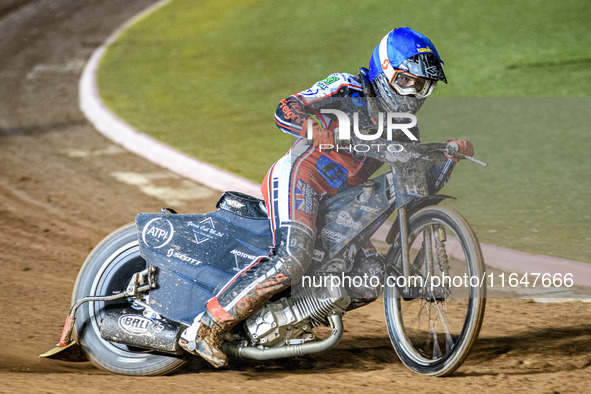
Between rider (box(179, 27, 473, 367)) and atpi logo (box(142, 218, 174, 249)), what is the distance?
50 cm

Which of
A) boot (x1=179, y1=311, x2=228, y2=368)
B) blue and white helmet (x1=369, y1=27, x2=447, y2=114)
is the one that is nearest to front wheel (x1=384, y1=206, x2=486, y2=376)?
blue and white helmet (x1=369, y1=27, x2=447, y2=114)

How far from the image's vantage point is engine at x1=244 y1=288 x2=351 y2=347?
4332 mm

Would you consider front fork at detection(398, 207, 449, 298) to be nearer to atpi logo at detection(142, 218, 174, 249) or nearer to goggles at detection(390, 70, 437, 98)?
goggles at detection(390, 70, 437, 98)

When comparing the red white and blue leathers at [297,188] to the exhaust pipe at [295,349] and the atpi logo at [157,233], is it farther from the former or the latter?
the atpi logo at [157,233]

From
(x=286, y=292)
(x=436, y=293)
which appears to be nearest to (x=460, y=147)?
(x=436, y=293)

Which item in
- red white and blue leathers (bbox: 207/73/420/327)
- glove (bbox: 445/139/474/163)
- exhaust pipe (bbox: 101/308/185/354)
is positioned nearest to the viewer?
glove (bbox: 445/139/474/163)

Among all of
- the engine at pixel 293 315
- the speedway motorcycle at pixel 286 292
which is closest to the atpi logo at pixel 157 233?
the speedway motorcycle at pixel 286 292

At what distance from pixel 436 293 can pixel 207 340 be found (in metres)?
1.29

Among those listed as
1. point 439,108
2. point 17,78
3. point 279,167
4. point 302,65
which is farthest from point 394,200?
point 17,78

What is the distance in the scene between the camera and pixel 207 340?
14.3ft

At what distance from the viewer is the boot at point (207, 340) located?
432 cm

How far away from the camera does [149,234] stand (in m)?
4.63

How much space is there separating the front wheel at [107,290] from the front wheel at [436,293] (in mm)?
1520

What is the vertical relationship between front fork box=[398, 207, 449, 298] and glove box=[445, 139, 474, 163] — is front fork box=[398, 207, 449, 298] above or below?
below
